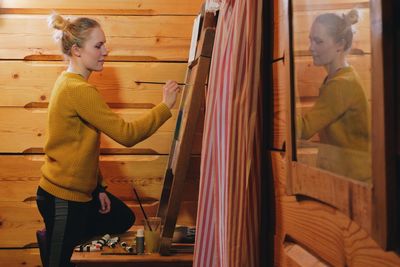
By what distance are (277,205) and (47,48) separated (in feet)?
6.39

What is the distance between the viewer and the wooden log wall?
105 centimetres

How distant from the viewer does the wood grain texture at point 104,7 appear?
127 inches

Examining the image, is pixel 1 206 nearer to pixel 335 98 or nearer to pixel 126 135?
pixel 126 135

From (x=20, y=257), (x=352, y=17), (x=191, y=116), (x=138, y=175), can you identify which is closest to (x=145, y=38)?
(x=138, y=175)

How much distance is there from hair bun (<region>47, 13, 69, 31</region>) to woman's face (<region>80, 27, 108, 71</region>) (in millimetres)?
129

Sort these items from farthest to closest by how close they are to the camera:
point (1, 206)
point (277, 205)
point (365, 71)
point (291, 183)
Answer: point (1, 206) < point (277, 205) < point (291, 183) < point (365, 71)

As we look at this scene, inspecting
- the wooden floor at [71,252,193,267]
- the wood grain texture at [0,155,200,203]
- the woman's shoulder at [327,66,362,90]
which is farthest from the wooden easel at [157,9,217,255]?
the woman's shoulder at [327,66,362,90]

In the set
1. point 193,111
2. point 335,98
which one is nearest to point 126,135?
point 193,111

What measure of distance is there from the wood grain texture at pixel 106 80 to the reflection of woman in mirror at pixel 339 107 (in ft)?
6.71

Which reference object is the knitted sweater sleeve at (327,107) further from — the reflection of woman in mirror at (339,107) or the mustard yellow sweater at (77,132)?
the mustard yellow sweater at (77,132)

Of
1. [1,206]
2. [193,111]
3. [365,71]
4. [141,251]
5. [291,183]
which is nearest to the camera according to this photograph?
[365,71]

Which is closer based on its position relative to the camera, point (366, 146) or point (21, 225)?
point (366, 146)

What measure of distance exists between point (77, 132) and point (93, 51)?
37 centimetres

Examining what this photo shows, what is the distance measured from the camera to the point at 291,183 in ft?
4.64
